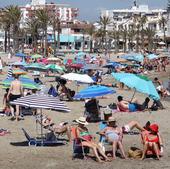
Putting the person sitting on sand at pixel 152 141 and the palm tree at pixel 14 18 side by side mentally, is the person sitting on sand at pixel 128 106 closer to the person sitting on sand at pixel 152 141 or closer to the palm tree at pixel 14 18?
the person sitting on sand at pixel 152 141

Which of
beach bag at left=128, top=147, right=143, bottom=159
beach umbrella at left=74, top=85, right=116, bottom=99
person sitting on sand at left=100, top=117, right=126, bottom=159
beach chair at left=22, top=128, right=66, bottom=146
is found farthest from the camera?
beach umbrella at left=74, top=85, right=116, bottom=99

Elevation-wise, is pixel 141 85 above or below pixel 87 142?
above

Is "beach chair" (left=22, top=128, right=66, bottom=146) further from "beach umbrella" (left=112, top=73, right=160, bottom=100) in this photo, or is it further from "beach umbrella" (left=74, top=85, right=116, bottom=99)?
"beach umbrella" (left=112, top=73, right=160, bottom=100)

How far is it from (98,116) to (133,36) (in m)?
97.3

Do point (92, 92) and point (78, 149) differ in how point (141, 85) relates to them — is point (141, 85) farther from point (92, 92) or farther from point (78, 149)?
point (78, 149)

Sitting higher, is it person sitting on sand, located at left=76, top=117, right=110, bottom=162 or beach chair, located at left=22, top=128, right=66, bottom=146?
person sitting on sand, located at left=76, top=117, right=110, bottom=162

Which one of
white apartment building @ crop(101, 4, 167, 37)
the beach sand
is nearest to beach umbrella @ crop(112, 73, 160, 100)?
the beach sand

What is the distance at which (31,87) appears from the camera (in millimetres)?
17641

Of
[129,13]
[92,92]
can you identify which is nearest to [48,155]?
[92,92]

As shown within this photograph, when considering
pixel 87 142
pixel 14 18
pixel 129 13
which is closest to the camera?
pixel 87 142

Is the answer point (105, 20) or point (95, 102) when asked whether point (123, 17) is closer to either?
point (105, 20)

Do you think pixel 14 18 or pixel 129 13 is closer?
pixel 14 18

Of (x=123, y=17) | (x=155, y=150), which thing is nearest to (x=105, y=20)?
(x=123, y=17)

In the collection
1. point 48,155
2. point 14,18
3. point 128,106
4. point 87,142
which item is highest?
point 14,18
